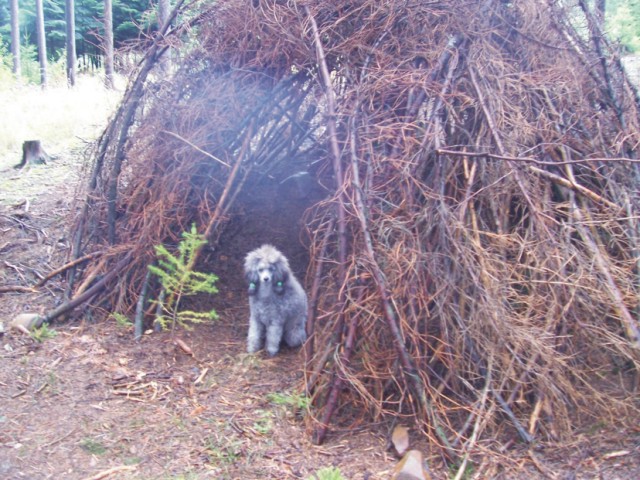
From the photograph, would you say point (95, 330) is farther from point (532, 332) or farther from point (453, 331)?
point (532, 332)

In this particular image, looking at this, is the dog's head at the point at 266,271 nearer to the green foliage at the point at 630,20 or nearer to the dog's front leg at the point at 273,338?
the dog's front leg at the point at 273,338

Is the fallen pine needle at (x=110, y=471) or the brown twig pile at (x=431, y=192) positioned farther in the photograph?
the brown twig pile at (x=431, y=192)

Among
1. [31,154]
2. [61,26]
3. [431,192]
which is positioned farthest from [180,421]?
[61,26]

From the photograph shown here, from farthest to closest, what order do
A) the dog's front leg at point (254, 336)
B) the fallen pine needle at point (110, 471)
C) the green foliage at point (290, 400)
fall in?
1. the dog's front leg at point (254, 336)
2. the green foliage at point (290, 400)
3. the fallen pine needle at point (110, 471)

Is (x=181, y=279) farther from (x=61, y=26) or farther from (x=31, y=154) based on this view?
(x=61, y=26)

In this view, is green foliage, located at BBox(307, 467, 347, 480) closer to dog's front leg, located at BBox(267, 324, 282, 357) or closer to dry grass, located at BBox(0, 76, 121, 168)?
dog's front leg, located at BBox(267, 324, 282, 357)

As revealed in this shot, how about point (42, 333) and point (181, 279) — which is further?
point (42, 333)

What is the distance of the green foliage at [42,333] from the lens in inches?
201

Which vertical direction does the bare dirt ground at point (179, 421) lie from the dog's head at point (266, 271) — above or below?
below

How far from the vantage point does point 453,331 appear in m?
4.14

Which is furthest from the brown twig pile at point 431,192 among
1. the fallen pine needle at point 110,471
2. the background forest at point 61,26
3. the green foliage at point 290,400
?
the background forest at point 61,26

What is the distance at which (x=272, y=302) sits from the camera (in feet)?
16.7

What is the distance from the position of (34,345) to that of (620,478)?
4.46 m

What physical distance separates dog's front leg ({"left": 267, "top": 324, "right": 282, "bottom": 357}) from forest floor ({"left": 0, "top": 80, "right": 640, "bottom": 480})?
0.36ft
